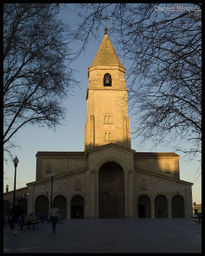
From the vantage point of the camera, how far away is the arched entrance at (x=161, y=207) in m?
49.7

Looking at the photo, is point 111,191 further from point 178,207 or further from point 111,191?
point 178,207

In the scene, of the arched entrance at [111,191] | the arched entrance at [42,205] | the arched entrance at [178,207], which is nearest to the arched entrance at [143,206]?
the arched entrance at [111,191]

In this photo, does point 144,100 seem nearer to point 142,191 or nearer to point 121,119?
point 142,191

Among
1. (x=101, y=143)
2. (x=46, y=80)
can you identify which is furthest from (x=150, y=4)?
(x=101, y=143)

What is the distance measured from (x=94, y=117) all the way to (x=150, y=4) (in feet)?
158

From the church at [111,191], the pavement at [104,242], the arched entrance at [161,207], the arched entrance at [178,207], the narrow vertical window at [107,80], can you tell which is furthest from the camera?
the narrow vertical window at [107,80]

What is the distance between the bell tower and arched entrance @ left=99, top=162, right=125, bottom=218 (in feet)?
15.9

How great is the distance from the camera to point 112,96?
57438 mm

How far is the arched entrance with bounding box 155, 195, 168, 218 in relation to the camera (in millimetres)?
49719

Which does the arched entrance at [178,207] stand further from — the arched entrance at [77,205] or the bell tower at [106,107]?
the arched entrance at [77,205]

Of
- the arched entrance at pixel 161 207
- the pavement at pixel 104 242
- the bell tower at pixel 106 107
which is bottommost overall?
the arched entrance at pixel 161 207

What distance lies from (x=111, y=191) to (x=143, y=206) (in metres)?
5.29

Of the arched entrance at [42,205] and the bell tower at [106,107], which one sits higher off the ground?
the bell tower at [106,107]

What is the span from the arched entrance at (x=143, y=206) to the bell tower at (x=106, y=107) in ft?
30.2
